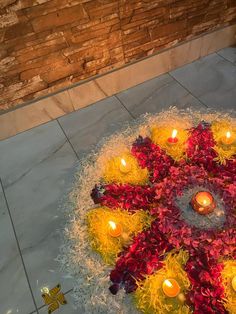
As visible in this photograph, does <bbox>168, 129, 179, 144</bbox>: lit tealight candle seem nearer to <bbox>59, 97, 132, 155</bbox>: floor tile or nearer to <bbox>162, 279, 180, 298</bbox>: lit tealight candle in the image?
<bbox>59, 97, 132, 155</bbox>: floor tile

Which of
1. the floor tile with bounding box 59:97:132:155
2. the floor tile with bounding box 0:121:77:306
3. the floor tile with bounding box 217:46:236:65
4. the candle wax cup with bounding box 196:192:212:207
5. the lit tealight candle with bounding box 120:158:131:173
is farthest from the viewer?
the floor tile with bounding box 217:46:236:65

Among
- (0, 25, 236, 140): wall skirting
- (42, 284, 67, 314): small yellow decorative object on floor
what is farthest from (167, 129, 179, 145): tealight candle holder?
(42, 284, 67, 314): small yellow decorative object on floor

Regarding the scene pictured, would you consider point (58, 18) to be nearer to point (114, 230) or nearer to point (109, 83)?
point (109, 83)

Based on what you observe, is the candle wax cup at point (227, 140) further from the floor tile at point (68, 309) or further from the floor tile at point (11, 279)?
the floor tile at point (11, 279)

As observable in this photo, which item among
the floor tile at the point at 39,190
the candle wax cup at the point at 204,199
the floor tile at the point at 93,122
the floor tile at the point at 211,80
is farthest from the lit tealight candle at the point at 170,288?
the floor tile at the point at 211,80

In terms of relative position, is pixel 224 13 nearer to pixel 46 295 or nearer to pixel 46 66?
pixel 46 66

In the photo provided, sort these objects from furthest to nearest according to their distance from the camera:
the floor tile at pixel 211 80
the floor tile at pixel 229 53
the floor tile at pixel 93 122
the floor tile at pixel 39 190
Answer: the floor tile at pixel 229 53
the floor tile at pixel 211 80
the floor tile at pixel 93 122
the floor tile at pixel 39 190

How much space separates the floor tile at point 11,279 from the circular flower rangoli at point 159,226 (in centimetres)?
35

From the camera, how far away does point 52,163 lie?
114 inches

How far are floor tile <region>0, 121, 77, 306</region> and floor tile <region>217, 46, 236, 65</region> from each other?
7.27ft

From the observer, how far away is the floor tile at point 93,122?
3039mm

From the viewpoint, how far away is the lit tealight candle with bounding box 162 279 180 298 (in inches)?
72.5

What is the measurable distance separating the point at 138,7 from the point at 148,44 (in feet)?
1.45

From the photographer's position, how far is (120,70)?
331cm
